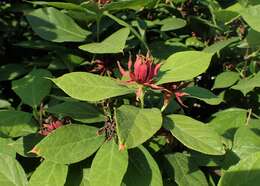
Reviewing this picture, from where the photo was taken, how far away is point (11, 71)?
7.63 feet

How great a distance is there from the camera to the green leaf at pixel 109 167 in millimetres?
1270

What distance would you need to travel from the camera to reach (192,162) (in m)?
1.64

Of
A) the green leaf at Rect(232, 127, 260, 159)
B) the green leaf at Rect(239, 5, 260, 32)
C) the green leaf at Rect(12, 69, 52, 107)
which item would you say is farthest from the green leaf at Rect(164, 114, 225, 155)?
the green leaf at Rect(12, 69, 52, 107)

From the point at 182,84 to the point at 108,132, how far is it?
287 mm

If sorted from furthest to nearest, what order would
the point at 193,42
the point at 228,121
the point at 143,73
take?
the point at 193,42 < the point at 228,121 < the point at 143,73

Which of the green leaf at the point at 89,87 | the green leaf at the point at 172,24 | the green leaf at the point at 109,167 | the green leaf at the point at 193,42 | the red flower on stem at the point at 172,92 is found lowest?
the green leaf at the point at 193,42

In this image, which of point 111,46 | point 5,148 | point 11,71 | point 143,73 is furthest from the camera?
point 11,71

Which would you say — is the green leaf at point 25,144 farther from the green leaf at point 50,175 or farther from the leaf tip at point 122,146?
the leaf tip at point 122,146

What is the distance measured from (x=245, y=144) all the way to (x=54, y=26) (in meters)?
0.95

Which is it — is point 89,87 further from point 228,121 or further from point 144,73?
point 228,121

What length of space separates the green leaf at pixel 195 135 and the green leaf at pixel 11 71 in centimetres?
110

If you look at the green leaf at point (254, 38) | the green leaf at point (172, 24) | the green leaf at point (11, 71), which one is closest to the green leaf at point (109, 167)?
the green leaf at point (254, 38)

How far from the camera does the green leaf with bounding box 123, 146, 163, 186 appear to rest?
1408 mm

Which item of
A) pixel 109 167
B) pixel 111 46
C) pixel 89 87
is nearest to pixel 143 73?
pixel 89 87
